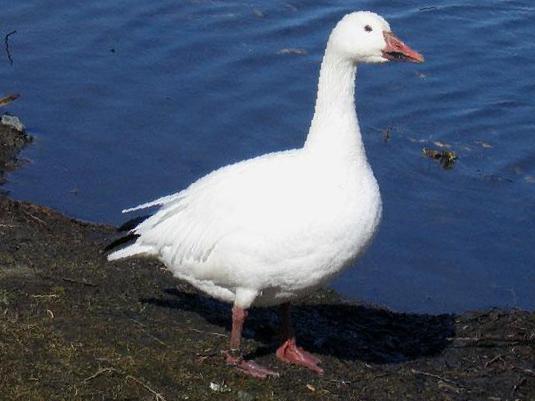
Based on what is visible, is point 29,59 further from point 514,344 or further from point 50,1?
point 514,344

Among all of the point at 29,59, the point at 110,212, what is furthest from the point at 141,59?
the point at 110,212

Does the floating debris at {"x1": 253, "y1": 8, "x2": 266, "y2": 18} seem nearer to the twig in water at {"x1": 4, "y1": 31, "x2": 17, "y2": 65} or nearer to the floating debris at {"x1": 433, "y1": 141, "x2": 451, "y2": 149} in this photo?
the twig in water at {"x1": 4, "y1": 31, "x2": 17, "y2": 65}

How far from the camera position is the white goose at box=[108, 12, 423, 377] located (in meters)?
6.41

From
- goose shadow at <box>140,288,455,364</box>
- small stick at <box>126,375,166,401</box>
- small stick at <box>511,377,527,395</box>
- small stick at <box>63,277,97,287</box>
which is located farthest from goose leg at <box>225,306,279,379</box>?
small stick at <box>511,377,527,395</box>

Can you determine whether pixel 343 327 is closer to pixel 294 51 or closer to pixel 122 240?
pixel 122 240

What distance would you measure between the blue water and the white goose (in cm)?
288

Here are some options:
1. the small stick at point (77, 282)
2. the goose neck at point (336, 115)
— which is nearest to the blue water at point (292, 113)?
the small stick at point (77, 282)

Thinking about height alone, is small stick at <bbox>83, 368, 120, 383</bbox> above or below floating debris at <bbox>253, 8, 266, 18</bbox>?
below

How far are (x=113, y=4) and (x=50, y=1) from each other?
0.83 metres

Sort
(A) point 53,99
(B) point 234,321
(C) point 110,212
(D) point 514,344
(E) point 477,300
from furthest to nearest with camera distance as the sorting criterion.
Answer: (A) point 53,99, (C) point 110,212, (E) point 477,300, (D) point 514,344, (B) point 234,321

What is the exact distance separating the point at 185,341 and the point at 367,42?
7.10 ft

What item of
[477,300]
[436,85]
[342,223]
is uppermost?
[342,223]

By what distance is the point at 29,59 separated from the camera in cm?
1312

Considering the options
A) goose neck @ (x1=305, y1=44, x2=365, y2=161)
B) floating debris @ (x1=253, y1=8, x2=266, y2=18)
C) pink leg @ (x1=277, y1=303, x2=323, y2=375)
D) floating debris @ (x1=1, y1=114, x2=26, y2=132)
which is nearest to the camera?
goose neck @ (x1=305, y1=44, x2=365, y2=161)
